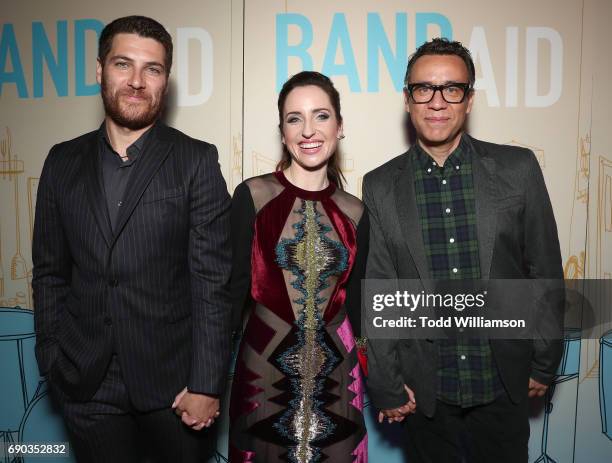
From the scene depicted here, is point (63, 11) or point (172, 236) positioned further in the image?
point (63, 11)

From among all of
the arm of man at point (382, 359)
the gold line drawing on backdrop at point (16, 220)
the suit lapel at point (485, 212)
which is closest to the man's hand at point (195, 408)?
the arm of man at point (382, 359)

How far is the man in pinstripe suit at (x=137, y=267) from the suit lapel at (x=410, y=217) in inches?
27.2

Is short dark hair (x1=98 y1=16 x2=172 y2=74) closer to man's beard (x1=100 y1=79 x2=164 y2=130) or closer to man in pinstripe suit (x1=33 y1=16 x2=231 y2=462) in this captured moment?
man in pinstripe suit (x1=33 y1=16 x2=231 y2=462)

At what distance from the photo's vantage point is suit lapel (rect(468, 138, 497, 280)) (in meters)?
1.96

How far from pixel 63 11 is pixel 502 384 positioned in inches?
108

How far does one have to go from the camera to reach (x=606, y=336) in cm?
287

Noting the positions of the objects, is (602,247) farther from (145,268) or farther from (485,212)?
(145,268)

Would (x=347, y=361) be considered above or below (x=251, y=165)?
below

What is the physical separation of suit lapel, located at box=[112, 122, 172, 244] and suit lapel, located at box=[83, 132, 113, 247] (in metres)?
0.04

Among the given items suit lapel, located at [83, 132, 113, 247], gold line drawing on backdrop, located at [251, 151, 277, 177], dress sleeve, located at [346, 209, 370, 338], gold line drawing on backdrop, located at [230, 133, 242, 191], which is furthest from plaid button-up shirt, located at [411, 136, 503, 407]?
suit lapel, located at [83, 132, 113, 247]

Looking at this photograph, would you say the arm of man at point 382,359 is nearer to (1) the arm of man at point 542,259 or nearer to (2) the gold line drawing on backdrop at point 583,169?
(1) the arm of man at point 542,259

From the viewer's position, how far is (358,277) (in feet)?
7.04

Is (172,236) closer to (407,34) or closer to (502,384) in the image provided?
(502,384)

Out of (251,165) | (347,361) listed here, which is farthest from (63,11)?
(347,361)
